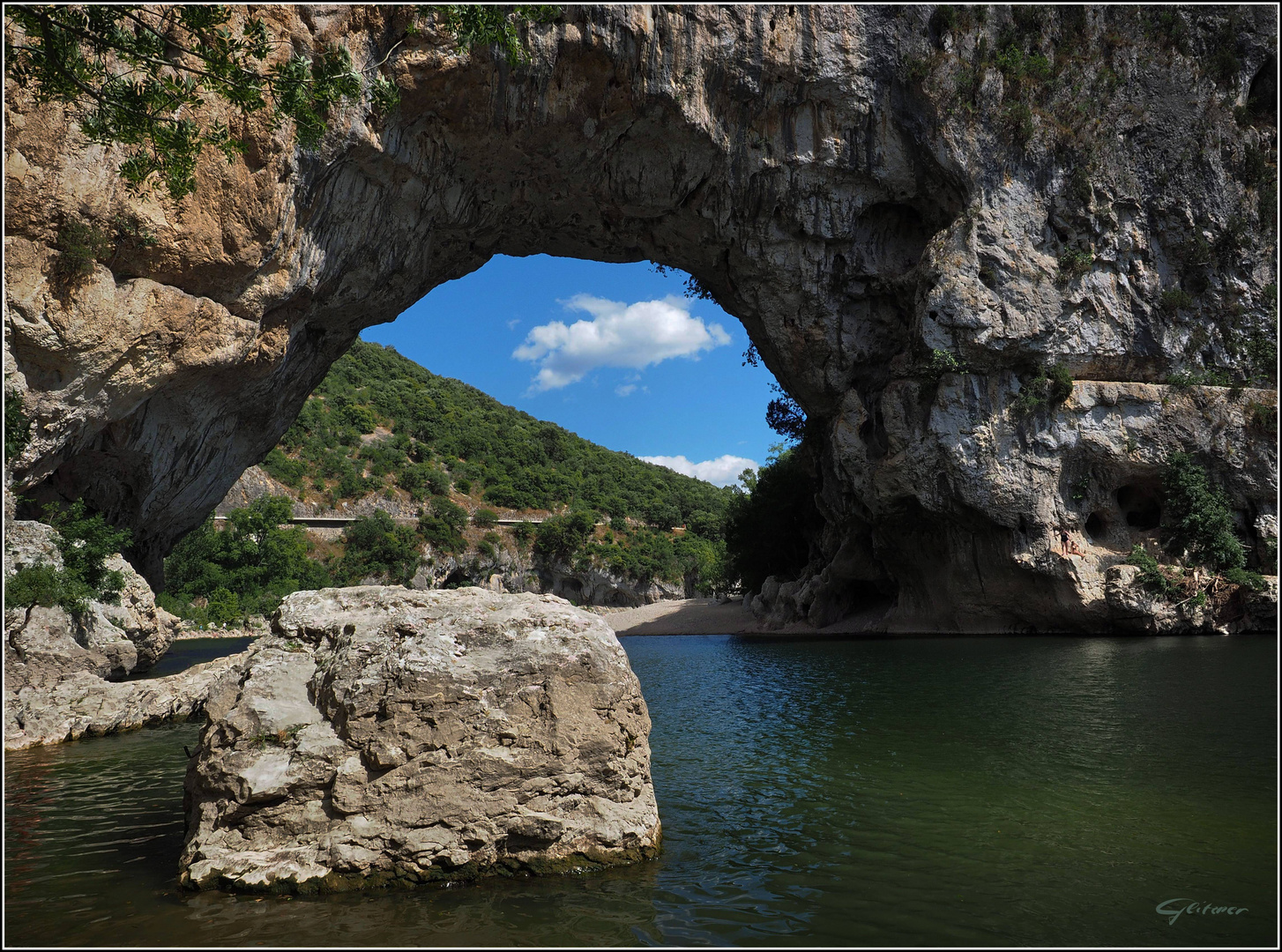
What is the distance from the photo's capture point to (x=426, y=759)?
5754 millimetres

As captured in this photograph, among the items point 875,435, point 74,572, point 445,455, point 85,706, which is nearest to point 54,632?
point 85,706

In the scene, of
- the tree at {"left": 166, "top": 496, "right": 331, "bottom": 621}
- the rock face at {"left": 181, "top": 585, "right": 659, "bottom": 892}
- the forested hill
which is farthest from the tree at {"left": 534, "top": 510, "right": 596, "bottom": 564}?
the rock face at {"left": 181, "top": 585, "right": 659, "bottom": 892}

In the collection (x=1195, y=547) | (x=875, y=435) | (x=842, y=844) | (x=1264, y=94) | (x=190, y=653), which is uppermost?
(x=1264, y=94)

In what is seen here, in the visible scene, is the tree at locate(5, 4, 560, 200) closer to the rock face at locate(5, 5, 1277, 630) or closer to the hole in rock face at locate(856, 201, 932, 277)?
the rock face at locate(5, 5, 1277, 630)

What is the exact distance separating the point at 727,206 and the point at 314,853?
22.5m

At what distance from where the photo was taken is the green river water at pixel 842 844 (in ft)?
15.8

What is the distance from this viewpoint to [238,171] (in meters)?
14.5

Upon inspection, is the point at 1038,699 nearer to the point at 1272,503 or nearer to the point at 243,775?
the point at 243,775

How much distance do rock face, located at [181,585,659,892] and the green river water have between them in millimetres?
264

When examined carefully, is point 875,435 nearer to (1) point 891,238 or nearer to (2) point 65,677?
(1) point 891,238

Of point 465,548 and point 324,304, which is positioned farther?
point 465,548

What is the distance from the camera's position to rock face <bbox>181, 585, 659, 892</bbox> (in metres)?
5.54

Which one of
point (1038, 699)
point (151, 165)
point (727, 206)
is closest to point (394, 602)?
point (151, 165)

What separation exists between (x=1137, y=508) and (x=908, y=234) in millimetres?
12402
